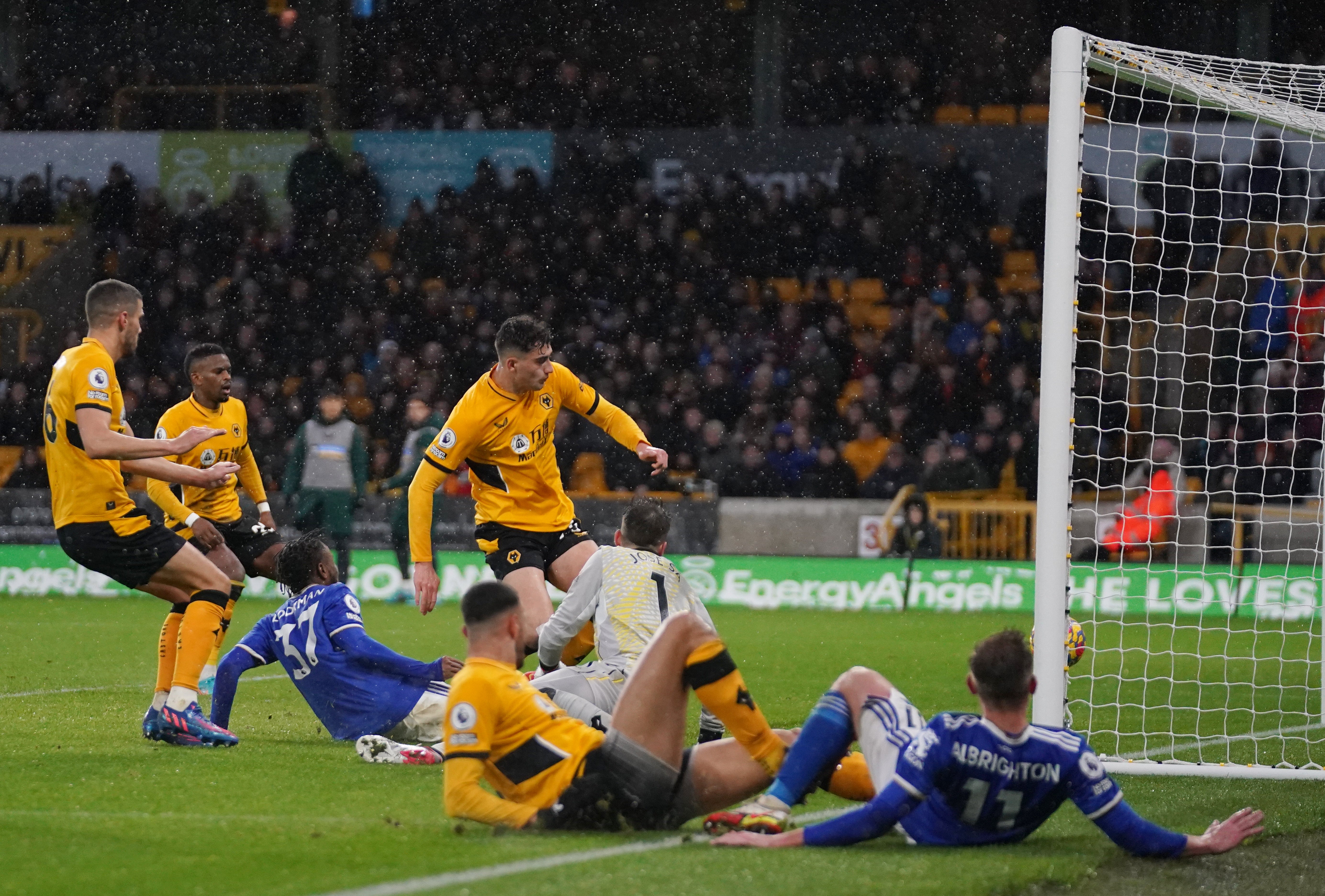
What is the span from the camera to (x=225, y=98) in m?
23.6

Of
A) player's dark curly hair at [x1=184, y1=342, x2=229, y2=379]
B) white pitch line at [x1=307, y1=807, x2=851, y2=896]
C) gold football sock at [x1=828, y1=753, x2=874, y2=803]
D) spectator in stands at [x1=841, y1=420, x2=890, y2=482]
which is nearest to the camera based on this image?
white pitch line at [x1=307, y1=807, x2=851, y2=896]

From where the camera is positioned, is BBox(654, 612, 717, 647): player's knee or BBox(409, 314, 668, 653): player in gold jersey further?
BBox(409, 314, 668, 653): player in gold jersey

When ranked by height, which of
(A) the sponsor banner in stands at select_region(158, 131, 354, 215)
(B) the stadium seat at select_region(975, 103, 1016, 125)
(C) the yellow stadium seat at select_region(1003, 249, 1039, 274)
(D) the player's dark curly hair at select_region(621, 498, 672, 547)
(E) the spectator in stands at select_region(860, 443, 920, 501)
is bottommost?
(E) the spectator in stands at select_region(860, 443, 920, 501)

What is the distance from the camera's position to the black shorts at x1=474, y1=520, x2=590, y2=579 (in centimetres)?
758

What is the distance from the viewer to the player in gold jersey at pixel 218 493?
8188mm

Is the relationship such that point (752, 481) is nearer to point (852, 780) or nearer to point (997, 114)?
point (997, 114)

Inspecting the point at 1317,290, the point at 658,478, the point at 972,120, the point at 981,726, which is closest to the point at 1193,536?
the point at 1317,290

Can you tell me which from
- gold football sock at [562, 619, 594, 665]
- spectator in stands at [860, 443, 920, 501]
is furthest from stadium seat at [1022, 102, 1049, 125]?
gold football sock at [562, 619, 594, 665]

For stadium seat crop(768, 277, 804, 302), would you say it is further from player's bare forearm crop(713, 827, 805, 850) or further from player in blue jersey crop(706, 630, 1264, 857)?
player's bare forearm crop(713, 827, 805, 850)

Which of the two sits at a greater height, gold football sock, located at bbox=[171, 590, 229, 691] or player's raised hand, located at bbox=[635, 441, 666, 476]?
player's raised hand, located at bbox=[635, 441, 666, 476]

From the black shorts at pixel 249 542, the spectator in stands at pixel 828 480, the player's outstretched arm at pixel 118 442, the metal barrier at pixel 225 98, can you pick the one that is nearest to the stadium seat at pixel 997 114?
the spectator in stands at pixel 828 480

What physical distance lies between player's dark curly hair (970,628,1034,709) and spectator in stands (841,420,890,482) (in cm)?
1475

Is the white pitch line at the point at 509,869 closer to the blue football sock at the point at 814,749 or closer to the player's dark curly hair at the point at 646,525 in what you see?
the blue football sock at the point at 814,749

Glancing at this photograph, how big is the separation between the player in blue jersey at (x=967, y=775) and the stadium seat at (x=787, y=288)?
17.3 meters
